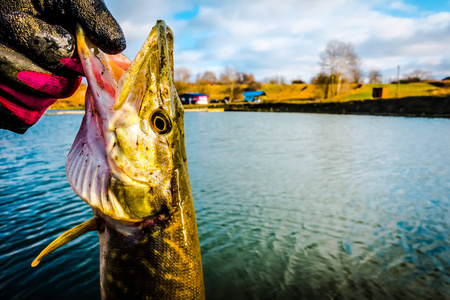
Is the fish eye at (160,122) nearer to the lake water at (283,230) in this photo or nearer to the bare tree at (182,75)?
the lake water at (283,230)

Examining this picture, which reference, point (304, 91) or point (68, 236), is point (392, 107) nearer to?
point (68, 236)

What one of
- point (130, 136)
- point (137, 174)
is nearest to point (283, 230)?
point (137, 174)

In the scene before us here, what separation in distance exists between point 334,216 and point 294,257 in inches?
83.2

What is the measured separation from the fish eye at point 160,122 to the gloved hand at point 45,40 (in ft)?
1.49

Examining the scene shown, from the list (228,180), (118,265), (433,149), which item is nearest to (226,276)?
(118,265)

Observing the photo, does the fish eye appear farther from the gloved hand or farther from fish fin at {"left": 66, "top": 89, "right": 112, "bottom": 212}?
the gloved hand

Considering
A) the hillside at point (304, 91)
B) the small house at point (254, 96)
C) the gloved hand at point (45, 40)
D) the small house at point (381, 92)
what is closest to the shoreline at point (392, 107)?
the hillside at point (304, 91)

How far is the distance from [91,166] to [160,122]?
18.9 inches

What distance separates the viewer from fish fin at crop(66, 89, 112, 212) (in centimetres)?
174

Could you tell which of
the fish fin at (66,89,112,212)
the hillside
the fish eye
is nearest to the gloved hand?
the fish fin at (66,89,112,212)

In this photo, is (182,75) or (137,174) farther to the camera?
(182,75)

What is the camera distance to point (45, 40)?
5.32 feet

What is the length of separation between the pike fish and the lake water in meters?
2.53

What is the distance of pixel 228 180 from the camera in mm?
9273
